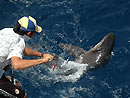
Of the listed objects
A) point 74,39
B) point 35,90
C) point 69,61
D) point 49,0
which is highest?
point 49,0

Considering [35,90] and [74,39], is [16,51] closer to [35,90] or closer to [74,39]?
[35,90]

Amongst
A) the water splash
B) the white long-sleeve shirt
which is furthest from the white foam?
the white long-sleeve shirt

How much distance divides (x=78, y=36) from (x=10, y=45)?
16.9 feet

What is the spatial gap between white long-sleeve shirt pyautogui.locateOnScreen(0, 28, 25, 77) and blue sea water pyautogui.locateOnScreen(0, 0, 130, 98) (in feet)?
10.1

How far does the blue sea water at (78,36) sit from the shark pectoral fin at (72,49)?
18 centimetres

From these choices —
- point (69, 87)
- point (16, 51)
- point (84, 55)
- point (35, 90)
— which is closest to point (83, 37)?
point (84, 55)

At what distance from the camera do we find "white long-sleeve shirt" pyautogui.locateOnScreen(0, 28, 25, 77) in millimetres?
5637

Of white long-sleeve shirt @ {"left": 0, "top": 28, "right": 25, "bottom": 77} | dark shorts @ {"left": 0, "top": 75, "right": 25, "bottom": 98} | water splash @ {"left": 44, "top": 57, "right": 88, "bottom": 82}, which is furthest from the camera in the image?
water splash @ {"left": 44, "top": 57, "right": 88, "bottom": 82}

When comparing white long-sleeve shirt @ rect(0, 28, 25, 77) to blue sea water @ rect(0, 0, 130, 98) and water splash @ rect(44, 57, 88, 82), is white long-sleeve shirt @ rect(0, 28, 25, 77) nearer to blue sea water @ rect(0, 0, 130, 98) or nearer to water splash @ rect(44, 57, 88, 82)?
blue sea water @ rect(0, 0, 130, 98)

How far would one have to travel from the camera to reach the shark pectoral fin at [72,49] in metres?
9.69

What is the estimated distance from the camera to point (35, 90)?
8570 millimetres

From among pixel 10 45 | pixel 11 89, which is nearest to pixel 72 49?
pixel 11 89

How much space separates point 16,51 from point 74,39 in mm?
5090

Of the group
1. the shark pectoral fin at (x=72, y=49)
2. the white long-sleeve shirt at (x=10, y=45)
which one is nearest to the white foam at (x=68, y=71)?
the shark pectoral fin at (x=72, y=49)
